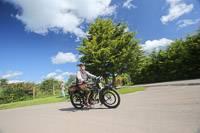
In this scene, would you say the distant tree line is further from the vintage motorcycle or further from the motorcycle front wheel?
the motorcycle front wheel

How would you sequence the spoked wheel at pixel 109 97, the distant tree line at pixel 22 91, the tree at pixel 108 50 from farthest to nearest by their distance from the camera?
the distant tree line at pixel 22 91, the tree at pixel 108 50, the spoked wheel at pixel 109 97

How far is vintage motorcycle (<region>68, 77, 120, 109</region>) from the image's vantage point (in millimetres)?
4254

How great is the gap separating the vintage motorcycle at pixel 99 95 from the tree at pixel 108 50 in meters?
8.06

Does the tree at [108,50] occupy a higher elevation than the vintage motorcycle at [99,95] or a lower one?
higher

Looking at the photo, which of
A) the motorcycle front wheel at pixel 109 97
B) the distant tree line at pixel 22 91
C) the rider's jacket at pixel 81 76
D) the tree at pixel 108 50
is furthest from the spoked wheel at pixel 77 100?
the distant tree line at pixel 22 91

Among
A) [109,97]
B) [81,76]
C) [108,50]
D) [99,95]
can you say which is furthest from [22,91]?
[109,97]

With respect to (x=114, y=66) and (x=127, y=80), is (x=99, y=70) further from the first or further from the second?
(x=127, y=80)

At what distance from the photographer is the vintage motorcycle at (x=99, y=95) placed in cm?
425

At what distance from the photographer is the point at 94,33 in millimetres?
15102

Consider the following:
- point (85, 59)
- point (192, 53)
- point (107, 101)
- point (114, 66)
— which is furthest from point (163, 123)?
point (192, 53)

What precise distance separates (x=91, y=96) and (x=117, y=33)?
13.3 metres

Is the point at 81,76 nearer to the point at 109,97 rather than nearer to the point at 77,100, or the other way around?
the point at 77,100

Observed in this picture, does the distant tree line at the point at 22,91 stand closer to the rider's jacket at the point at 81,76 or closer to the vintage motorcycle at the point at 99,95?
the vintage motorcycle at the point at 99,95

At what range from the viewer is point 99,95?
4410 mm
